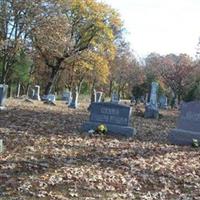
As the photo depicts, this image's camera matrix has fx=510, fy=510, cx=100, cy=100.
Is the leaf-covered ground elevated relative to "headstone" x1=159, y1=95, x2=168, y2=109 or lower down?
lower down

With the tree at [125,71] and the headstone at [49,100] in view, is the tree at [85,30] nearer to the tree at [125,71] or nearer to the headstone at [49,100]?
the headstone at [49,100]

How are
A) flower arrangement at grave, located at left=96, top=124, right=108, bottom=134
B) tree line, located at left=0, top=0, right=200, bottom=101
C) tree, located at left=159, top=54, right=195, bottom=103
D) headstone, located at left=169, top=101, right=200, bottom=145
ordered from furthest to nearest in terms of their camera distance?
tree, located at left=159, top=54, right=195, bottom=103
tree line, located at left=0, top=0, right=200, bottom=101
headstone, located at left=169, top=101, right=200, bottom=145
flower arrangement at grave, located at left=96, top=124, right=108, bottom=134

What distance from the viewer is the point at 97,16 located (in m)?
47.3

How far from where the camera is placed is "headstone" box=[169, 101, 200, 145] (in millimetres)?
14662

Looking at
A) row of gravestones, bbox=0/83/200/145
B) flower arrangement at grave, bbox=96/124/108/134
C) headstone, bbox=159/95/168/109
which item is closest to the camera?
flower arrangement at grave, bbox=96/124/108/134

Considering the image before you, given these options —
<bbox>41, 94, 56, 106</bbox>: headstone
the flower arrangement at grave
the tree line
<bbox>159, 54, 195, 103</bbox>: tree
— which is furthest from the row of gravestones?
<bbox>159, 54, 195, 103</bbox>: tree

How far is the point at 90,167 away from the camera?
9352mm

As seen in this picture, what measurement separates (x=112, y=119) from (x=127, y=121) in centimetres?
45

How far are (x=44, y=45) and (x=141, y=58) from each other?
168 feet

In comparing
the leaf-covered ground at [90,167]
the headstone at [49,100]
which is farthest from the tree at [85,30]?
the leaf-covered ground at [90,167]

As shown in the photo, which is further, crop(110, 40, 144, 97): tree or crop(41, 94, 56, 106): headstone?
crop(110, 40, 144, 97): tree

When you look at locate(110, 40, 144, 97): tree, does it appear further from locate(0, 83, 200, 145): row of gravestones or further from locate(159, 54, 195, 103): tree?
locate(0, 83, 200, 145): row of gravestones

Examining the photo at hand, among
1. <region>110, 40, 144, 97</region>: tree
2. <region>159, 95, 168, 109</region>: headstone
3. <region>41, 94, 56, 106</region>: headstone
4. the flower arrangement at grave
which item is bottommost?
the flower arrangement at grave

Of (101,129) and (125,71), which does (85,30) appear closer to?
(125,71)
